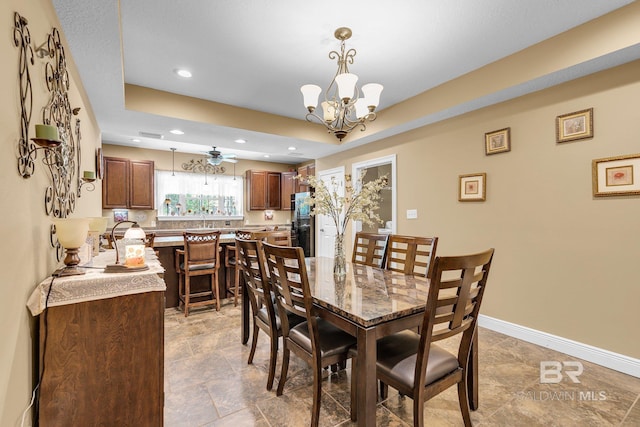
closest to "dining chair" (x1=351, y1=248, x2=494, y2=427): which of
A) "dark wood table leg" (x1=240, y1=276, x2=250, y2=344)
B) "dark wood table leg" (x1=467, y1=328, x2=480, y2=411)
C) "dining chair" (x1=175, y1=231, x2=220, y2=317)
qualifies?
"dark wood table leg" (x1=467, y1=328, x2=480, y2=411)

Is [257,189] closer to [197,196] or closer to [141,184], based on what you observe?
[197,196]

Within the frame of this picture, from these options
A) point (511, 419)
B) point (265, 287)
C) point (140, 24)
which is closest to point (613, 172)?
point (511, 419)

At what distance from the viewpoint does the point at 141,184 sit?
5.84 meters

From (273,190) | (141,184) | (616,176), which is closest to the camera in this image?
(616,176)

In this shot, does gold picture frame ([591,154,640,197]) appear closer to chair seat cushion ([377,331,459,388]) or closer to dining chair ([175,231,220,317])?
chair seat cushion ([377,331,459,388])

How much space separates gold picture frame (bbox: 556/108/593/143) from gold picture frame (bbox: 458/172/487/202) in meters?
0.75

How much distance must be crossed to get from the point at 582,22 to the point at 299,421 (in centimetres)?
356

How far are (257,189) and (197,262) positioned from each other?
3.80 metres

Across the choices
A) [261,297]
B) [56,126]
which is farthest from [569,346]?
[56,126]

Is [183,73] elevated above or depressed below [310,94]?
above

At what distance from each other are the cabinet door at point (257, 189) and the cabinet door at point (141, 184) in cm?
207

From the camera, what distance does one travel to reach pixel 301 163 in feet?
25.1

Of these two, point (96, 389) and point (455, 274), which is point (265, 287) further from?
point (455, 274)

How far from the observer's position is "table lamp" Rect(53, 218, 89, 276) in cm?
136
